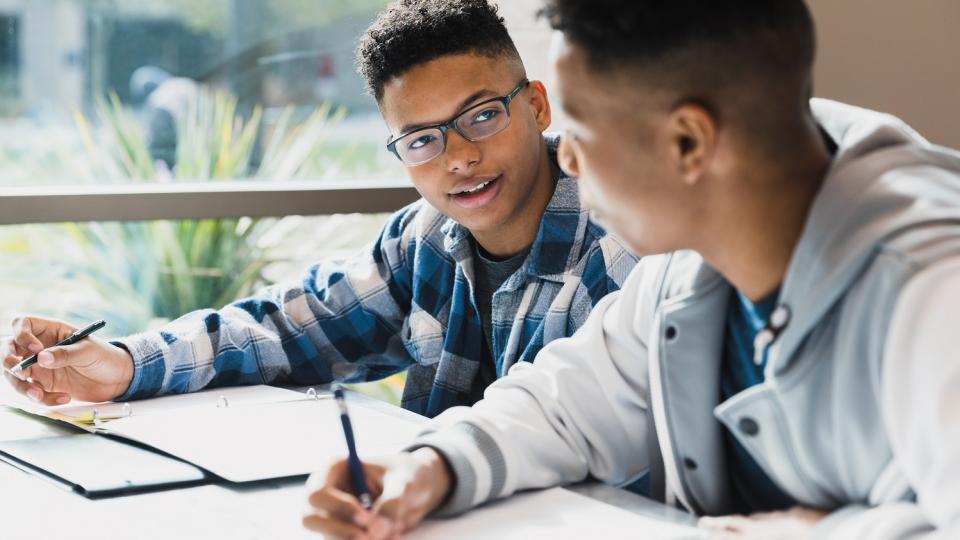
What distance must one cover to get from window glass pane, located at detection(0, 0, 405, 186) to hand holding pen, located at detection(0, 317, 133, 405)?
56.3 inches

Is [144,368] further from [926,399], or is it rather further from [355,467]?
[926,399]

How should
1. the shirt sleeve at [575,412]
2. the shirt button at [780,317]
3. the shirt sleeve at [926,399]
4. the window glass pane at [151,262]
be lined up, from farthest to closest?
the window glass pane at [151,262] → the shirt sleeve at [575,412] → the shirt button at [780,317] → the shirt sleeve at [926,399]

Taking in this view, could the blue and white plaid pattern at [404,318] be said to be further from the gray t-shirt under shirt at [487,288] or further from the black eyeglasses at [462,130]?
the black eyeglasses at [462,130]

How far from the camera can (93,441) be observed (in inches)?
57.1

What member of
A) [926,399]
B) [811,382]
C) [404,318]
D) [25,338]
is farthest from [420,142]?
[926,399]

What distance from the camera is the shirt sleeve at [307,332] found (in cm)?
178

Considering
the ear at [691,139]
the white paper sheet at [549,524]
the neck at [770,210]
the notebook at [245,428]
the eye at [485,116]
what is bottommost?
the notebook at [245,428]

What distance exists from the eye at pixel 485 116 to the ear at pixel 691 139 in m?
0.76

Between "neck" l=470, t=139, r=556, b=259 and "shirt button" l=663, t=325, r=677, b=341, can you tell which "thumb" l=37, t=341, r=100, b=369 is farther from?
"shirt button" l=663, t=325, r=677, b=341

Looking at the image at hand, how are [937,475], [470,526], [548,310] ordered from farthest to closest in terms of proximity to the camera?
[548,310] → [470,526] → [937,475]

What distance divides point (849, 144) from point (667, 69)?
18 centimetres

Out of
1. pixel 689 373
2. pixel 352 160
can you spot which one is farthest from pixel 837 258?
pixel 352 160

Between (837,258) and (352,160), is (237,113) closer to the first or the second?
(352,160)

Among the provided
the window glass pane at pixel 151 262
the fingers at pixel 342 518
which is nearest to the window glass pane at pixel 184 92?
the window glass pane at pixel 151 262
